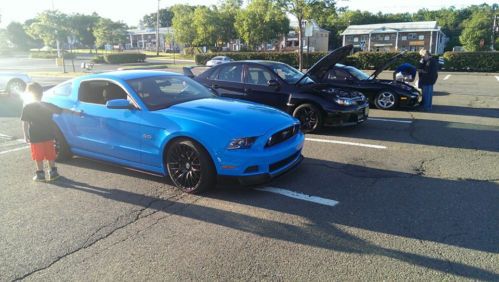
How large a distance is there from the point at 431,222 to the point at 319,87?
4.83 metres

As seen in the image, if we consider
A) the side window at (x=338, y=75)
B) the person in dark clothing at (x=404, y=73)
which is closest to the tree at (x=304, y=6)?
the person in dark clothing at (x=404, y=73)

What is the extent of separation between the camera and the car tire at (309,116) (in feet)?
26.9

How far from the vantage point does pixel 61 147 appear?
628cm

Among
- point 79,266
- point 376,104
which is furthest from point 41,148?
point 376,104

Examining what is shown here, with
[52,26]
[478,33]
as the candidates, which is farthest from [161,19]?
[52,26]

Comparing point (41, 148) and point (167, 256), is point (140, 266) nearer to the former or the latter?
point (167, 256)

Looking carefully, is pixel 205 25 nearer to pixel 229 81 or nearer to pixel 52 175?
pixel 229 81

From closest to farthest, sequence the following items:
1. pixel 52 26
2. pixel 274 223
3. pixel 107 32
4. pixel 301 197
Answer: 1. pixel 274 223
2. pixel 301 197
3. pixel 52 26
4. pixel 107 32

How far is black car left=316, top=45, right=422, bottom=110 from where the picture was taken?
436 inches

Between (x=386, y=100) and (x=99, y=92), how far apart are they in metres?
8.33

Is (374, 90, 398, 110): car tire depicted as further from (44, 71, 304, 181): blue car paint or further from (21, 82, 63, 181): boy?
(21, 82, 63, 181): boy

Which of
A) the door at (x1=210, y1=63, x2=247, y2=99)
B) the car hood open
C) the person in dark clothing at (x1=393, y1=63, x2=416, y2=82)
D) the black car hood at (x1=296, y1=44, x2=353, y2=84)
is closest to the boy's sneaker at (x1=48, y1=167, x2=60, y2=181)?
the car hood open

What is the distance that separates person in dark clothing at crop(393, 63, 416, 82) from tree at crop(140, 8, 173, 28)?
140971 millimetres

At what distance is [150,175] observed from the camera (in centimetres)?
573
